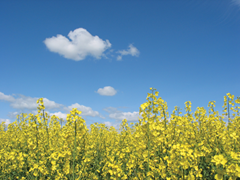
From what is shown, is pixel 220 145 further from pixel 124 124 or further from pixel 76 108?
pixel 76 108

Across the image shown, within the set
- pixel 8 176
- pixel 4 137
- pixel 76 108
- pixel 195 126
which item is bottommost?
pixel 8 176

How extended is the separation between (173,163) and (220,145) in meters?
3.36

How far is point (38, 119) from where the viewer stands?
4.48 meters

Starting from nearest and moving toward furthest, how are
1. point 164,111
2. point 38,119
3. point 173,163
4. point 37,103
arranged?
point 173,163, point 38,119, point 37,103, point 164,111

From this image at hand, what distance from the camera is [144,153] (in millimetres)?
3992

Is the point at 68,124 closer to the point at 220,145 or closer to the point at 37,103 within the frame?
the point at 37,103

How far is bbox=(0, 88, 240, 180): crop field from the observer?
127 inches

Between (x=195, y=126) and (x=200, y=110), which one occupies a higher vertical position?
(x=200, y=110)

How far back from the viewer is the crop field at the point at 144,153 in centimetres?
323

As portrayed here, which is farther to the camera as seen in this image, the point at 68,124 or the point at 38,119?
the point at 38,119

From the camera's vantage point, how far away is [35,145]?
454 cm

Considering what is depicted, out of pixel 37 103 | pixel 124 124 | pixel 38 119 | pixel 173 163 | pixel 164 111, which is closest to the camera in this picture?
pixel 173 163

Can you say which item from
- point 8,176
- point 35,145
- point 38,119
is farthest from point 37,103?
point 8,176

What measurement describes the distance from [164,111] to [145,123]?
217 centimetres
